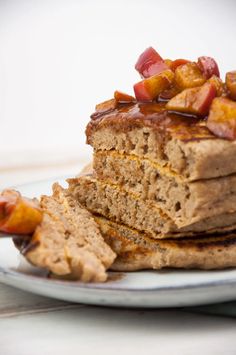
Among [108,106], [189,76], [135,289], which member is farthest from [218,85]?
[135,289]

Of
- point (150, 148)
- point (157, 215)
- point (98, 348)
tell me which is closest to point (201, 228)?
point (157, 215)

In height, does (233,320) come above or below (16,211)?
below

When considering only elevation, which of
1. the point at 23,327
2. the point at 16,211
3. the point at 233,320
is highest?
the point at 16,211

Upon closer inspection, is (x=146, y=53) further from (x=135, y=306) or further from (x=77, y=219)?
(x=135, y=306)

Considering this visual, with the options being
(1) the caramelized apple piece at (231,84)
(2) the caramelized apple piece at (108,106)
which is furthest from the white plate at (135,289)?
(2) the caramelized apple piece at (108,106)

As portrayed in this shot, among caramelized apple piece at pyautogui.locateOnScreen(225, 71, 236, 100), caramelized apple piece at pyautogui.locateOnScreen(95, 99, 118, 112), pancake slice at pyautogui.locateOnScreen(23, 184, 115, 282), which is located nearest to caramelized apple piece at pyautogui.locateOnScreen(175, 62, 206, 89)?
caramelized apple piece at pyautogui.locateOnScreen(225, 71, 236, 100)
